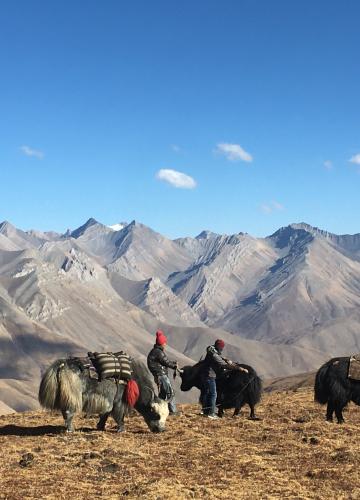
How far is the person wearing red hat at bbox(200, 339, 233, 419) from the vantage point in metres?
19.0

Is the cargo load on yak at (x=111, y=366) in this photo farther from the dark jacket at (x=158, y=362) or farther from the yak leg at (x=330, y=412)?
the yak leg at (x=330, y=412)

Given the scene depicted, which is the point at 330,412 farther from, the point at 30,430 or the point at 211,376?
the point at 30,430

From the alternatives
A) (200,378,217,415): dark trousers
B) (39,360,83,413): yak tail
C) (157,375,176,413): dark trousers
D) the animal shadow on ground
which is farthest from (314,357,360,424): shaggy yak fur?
the animal shadow on ground

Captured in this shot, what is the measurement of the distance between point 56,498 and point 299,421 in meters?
9.87

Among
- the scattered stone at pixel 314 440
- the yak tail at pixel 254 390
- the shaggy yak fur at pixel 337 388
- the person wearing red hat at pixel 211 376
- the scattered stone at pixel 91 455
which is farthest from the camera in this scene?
the yak tail at pixel 254 390

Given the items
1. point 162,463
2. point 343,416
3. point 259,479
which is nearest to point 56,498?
point 162,463

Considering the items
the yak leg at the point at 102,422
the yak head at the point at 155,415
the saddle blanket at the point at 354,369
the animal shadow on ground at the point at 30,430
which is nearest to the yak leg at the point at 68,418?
the animal shadow on ground at the point at 30,430

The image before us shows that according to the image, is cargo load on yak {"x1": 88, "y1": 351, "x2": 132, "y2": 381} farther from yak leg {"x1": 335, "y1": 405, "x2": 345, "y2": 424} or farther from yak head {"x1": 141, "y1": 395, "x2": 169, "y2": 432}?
yak leg {"x1": 335, "y1": 405, "x2": 345, "y2": 424}

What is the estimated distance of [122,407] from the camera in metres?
16.2

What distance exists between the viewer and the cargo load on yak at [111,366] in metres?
16.2

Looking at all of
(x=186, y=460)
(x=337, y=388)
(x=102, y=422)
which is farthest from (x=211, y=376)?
(x=186, y=460)

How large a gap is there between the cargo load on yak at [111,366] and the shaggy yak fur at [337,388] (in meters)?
6.25

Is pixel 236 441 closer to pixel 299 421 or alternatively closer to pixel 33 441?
pixel 299 421

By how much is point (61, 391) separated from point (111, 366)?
1.62 metres
